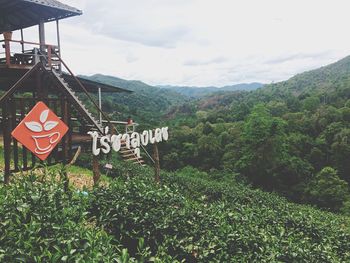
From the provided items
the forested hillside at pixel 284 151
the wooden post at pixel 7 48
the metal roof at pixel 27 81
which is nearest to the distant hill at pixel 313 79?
the forested hillside at pixel 284 151

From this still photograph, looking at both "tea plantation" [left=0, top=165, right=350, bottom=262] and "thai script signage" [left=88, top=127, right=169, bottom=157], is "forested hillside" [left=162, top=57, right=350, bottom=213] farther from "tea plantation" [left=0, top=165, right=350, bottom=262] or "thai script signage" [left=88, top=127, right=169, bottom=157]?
"tea plantation" [left=0, top=165, right=350, bottom=262]

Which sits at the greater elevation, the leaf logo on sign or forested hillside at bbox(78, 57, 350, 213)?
the leaf logo on sign

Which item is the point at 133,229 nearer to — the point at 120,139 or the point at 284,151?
the point at 120,139

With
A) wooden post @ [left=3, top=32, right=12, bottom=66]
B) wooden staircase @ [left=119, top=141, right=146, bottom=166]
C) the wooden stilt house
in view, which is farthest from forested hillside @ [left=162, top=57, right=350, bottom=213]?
wooden post @ [left=3, top=32, right=12, bottom=66]

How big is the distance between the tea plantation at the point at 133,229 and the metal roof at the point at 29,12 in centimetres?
692

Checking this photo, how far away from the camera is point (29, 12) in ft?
38.5

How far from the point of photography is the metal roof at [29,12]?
34.1 ft

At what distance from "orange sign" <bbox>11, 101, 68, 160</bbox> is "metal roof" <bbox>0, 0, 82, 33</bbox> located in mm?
4237

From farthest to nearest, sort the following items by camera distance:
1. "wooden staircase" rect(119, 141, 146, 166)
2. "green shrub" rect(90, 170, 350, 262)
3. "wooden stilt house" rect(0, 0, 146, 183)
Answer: "wooden staircase" rect(119, 141, 146, 166)
"wooden stilt house" rect(0, 0, 146, 183)
"green shrub" rect(90, 170, 350, 262)

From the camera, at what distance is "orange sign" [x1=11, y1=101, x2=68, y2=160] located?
726 centimetres

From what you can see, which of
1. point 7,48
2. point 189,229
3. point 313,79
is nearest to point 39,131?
point 7,48

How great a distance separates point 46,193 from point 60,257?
1274 mm

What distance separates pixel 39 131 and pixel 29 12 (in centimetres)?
615

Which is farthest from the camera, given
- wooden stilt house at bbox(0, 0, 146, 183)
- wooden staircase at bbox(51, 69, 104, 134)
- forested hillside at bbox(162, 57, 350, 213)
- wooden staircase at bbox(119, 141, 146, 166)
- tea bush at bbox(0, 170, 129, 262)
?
forested hillside at bbox(162, 57, 350, 213)
